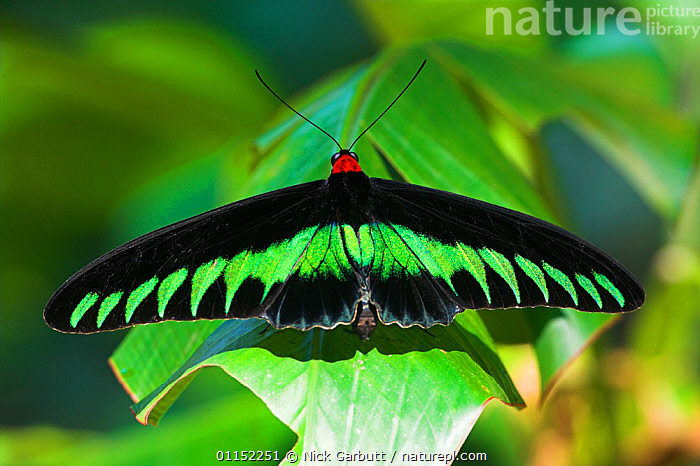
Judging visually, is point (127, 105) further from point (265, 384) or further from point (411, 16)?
point (265, 384)

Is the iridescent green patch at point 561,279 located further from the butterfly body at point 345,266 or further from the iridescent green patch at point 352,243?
the iridescent green patch at point 352,243

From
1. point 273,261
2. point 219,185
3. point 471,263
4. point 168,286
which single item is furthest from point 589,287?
point 219,185

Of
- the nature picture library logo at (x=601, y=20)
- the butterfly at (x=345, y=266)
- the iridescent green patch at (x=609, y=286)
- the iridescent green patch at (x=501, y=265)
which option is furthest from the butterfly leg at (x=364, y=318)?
the nature picture library logo at (x=601, y=20)

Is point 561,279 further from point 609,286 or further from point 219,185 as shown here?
point 219,185

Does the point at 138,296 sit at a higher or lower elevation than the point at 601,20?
lower

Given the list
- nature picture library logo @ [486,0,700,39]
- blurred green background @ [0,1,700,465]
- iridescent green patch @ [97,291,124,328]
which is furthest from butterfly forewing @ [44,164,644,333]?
nature picture library logo @ [486,0,700,39]

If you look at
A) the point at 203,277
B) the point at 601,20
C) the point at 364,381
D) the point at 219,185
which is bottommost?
the point at 364,381

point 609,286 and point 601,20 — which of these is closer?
point 609,286
